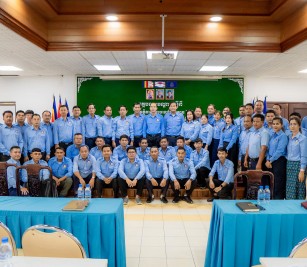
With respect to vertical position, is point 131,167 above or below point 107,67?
below

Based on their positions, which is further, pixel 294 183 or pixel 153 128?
pixel 153 128

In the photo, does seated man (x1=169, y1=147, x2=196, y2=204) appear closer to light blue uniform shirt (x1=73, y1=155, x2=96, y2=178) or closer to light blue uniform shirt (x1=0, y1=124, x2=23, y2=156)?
light blue uniform shirt (x1=73, y1=155, x2=96, y2=178)

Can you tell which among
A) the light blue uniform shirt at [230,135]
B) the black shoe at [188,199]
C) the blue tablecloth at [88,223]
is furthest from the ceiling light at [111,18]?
the blue tablecloth at [88,223]

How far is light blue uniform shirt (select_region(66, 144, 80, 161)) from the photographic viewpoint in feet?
21.5

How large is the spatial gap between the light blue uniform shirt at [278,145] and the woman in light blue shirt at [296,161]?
0.09 metres

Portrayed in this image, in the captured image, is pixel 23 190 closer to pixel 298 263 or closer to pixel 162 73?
pixel 298 263

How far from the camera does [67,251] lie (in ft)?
6.97

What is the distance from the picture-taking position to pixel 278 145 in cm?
515

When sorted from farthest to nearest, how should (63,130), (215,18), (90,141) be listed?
(90,141) → (63,130) → (215,18)

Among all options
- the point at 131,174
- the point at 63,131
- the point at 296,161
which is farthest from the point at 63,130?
the point at 296,161

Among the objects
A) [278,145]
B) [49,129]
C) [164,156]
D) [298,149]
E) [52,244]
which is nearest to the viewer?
[52,244]

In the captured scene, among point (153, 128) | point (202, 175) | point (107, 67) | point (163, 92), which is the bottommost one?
point (202, 175)

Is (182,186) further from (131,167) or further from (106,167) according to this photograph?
(106,167)

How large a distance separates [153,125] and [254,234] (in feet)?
17.1
